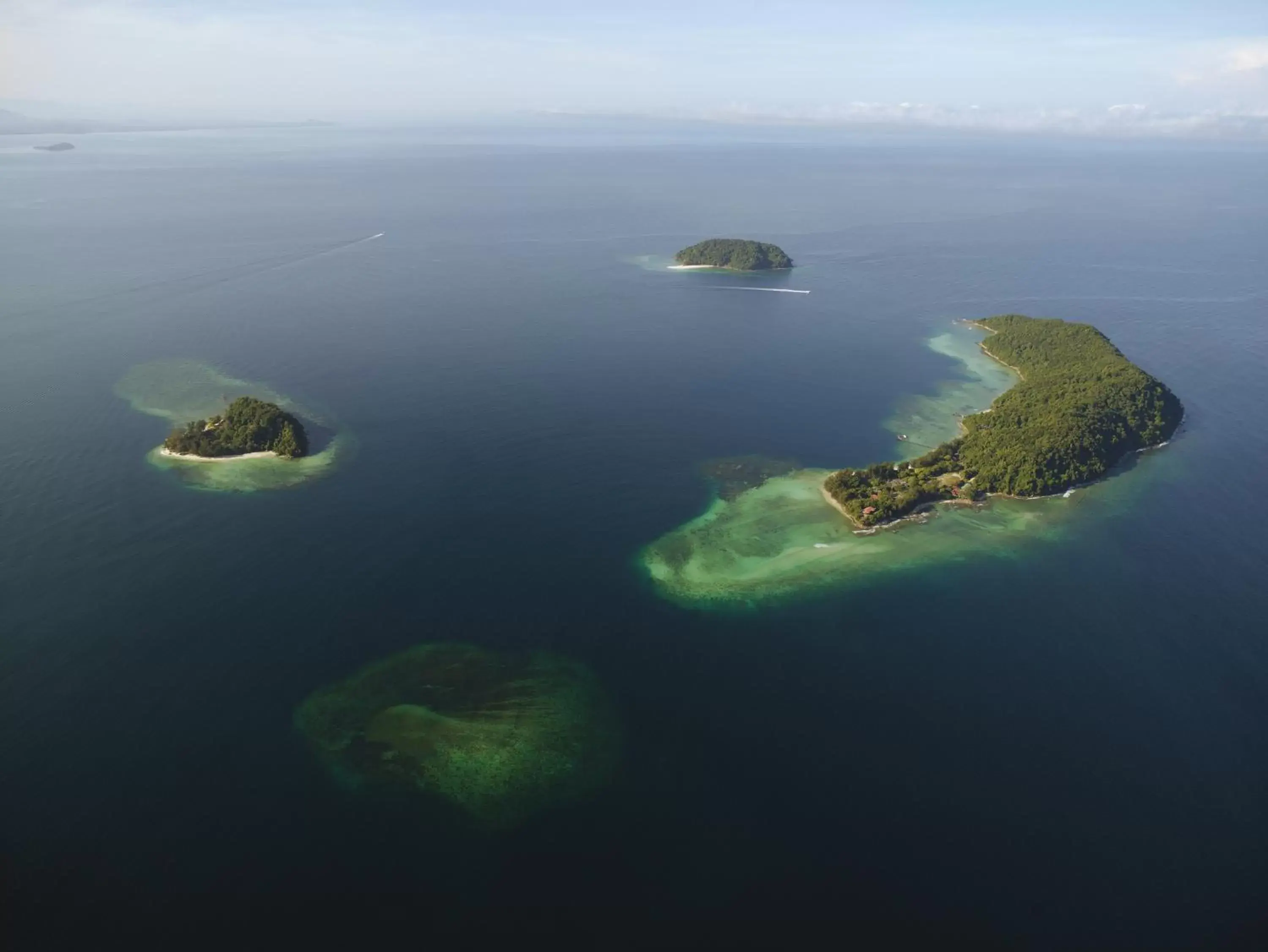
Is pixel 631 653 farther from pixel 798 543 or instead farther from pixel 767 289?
pixel 767 289

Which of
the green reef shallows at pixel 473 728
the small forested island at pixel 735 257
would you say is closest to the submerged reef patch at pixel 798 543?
the green reef shallows at pixel 473 728

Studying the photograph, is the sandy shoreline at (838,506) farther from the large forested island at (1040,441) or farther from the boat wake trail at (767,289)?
the boat wake trail at (767,289)

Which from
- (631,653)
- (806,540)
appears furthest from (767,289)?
(631,653)

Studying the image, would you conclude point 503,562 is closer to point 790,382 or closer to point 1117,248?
point 790,382

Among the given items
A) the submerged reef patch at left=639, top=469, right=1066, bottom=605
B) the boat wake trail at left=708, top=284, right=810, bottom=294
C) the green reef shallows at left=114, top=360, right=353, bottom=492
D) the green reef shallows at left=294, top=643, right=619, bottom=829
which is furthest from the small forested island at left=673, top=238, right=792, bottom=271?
the green reef shallows at left=294, top=643, right=619, bottom=829

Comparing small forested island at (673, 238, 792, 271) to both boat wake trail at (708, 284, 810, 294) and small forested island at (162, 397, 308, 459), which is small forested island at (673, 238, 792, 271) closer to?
boat wake trail at (708, 284, 810, 294)

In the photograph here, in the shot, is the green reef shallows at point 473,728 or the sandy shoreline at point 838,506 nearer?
the green reef shallows at point 473,728
